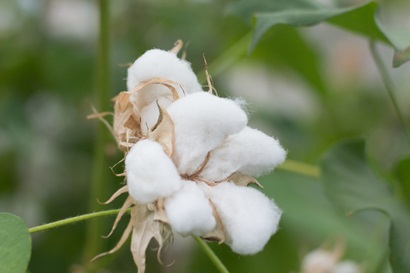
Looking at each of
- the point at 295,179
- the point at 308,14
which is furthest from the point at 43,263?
the point at 308,14

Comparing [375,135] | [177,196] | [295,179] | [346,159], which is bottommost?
[375,135]

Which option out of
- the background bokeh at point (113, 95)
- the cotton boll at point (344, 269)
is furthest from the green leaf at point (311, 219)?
the cotton boll at point (344, 269)

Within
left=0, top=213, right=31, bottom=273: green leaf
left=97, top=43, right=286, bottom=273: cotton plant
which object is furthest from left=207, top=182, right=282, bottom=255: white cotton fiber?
left=0, top=213, right=31, bottom=273: green leaf

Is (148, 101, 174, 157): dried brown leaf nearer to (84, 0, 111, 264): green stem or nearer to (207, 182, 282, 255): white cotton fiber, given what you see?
(207, 182, 282, 255): white cotton fiber

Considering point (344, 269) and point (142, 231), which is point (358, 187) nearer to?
point (344, 269)

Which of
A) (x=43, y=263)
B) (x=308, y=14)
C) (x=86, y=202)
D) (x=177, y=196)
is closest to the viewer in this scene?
(x=177, y=196)

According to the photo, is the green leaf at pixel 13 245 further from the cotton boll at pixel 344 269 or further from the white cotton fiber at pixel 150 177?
the cotton boll at pixel 344 269

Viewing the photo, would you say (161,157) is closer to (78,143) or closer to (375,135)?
Answer: (78,143)

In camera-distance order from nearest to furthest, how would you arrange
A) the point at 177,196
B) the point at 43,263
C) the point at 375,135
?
the point at 177,196 < the point at 43,263 < the point at 375,135
